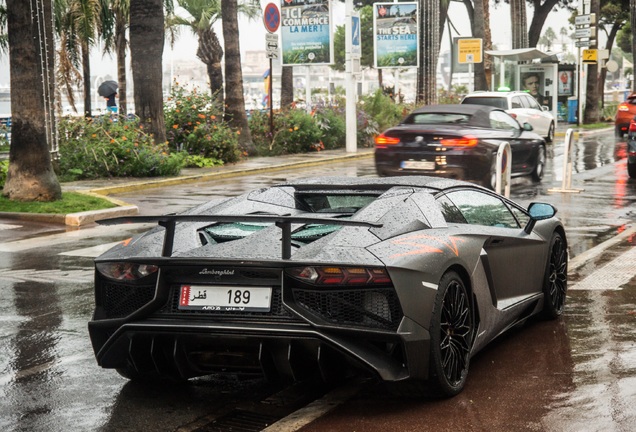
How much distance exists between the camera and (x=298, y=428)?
530cm

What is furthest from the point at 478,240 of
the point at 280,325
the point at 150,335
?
the point at 150,335

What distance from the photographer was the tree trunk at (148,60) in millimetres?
23266

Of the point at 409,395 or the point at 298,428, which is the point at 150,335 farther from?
the point at 409,395

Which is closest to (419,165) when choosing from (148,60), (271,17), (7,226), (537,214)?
(7,226)

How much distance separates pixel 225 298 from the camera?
5.39 m

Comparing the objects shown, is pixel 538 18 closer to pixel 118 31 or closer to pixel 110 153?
pixel 118 31

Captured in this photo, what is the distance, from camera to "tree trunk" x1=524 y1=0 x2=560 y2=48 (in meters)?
66.7

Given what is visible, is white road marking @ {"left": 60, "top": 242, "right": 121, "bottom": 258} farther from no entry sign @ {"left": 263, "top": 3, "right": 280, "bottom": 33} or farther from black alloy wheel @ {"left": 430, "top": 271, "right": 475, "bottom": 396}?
no entry sign @ {"left": 263, "top": 3, "right": 280, "bottom": 33}

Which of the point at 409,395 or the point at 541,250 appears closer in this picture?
the point at 409,395

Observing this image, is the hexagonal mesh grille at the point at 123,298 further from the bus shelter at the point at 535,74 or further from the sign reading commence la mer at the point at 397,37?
the bus shelter at the point at 535,74

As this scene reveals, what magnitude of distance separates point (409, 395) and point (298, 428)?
2.37 feet

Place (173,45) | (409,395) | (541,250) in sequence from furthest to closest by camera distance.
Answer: (173,45) < (541,250) < (409,395)

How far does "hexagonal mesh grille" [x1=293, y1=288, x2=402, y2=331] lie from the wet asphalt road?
53cm

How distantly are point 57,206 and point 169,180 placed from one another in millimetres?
5856
